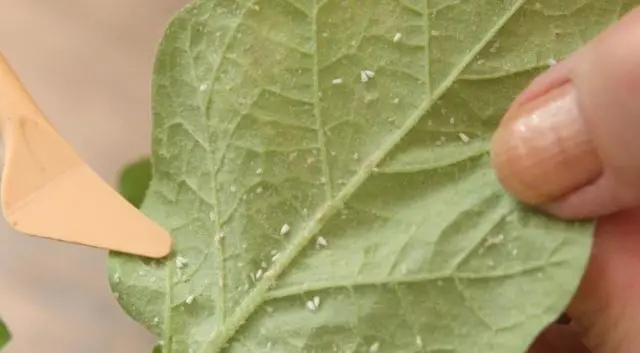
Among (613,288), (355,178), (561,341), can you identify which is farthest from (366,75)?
(561,341)

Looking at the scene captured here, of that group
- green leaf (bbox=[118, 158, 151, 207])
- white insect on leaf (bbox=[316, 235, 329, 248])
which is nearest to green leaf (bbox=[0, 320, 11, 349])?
green leaf (bbox=[118, 158, 151, 207])

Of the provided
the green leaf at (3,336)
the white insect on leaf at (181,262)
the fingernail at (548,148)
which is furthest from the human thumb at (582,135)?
the green leaf at (3,336)

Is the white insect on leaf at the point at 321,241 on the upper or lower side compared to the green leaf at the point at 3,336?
upper

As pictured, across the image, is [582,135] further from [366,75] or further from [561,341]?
[561,341]

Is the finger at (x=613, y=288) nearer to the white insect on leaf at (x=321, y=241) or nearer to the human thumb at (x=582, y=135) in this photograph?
the human thumb at (x=582, y=135)

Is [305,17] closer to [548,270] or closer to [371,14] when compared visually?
[371,14]

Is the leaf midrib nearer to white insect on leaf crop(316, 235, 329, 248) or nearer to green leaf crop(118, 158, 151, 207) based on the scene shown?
white insect on leaf crop(316, 235, 329, 248)

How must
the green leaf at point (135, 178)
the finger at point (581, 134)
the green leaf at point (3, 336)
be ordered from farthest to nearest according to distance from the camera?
the green leaf at point (135, 178), the green leaf at point (3, 336), the finger at point (581, 134)
